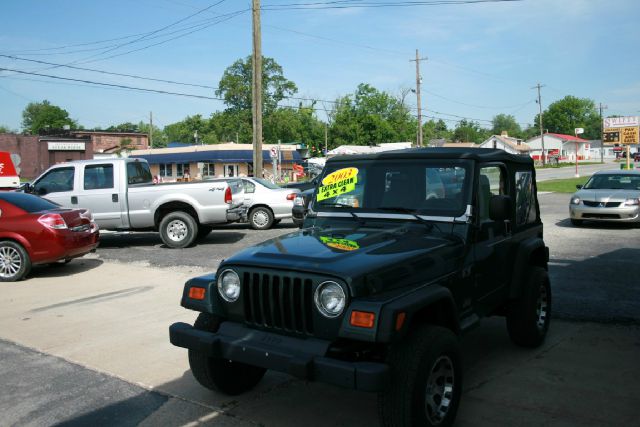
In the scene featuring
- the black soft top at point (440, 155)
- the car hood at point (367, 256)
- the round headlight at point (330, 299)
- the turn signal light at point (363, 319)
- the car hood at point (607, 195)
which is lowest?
the turn signal light at point (363, 319)

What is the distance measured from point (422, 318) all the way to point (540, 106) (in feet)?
273

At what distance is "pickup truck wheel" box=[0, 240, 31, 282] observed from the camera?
920 cm

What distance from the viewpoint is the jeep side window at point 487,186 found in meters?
4.49

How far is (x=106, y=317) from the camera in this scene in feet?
22.5

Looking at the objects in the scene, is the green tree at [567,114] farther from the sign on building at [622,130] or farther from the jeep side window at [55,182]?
the jeep side window at [55,182]

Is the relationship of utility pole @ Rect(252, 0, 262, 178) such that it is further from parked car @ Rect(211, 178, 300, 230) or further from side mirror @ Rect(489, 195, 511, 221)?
side mirror @ Rect(489, 195, 511, 221)

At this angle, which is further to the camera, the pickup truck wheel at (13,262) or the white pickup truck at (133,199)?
the white pickup truck at (133,199)

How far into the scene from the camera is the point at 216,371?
13.5 feet

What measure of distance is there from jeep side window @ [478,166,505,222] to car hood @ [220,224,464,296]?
0.48 meters

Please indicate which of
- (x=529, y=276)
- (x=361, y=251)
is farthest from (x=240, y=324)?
(x=529, y=276)

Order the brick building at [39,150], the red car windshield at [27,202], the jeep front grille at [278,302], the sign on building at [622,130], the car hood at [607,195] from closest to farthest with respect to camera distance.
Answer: the jeep front grille at [278,302], the red car windshield at [27,202], the car hood at [607,195], the sign on building at [622,130], the brick building at [39,150]

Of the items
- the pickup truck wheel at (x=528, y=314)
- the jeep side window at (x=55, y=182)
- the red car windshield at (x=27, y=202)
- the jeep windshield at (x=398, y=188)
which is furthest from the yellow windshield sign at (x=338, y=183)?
the jeep side window at (x=55, y=182)

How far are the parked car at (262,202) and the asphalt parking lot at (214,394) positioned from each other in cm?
689

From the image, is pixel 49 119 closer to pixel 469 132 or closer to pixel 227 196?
pixel 469 132
